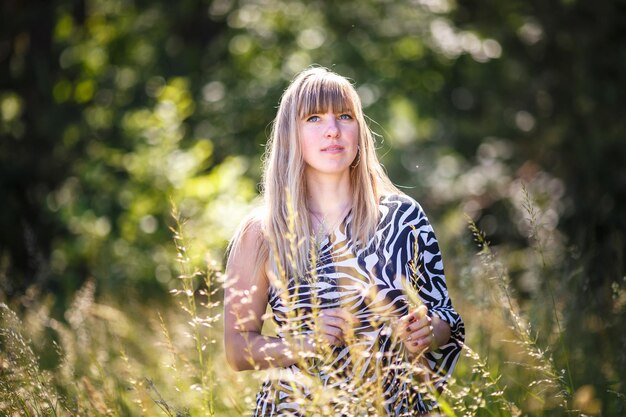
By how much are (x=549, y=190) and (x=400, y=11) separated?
2.59 metres

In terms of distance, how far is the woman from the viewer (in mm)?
2201

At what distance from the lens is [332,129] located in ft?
7.84

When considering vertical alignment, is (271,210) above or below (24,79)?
below

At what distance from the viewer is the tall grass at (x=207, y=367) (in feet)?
6.22

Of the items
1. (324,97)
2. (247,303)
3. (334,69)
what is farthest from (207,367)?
(334,69)

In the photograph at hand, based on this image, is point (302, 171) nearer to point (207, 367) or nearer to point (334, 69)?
point (207, 367)

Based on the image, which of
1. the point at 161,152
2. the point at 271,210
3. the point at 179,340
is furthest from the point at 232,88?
the point at 271,210

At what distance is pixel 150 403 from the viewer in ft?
10.1

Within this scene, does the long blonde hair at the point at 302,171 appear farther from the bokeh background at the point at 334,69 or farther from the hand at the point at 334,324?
the bokeh background at the point at 334,69

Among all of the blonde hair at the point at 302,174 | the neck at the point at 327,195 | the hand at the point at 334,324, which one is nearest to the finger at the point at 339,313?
the hand at the point at 334,324

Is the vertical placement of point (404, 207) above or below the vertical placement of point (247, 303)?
above

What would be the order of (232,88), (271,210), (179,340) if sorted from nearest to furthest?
(271,210) < (179,340) < (232,88)

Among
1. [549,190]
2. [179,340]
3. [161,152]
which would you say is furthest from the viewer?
[549,190]

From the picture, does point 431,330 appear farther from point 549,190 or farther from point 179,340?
point 549,190
